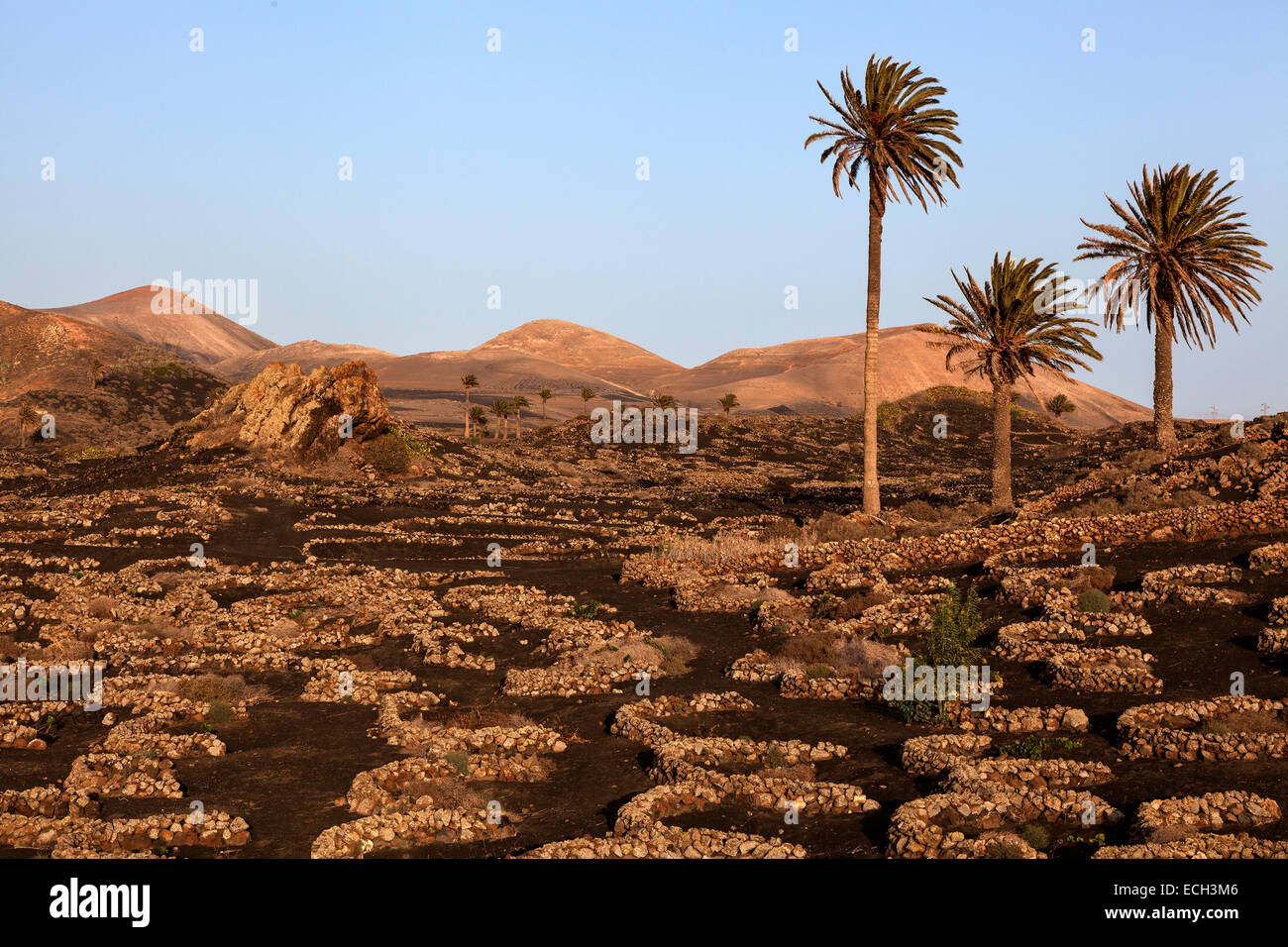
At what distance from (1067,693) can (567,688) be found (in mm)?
10746

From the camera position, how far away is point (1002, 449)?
43.7m

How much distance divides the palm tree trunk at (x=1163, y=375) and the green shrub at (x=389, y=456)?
46.1 m

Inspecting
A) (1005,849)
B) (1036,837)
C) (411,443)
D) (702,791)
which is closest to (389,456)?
(411,443)

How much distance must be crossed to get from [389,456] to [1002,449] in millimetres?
40652


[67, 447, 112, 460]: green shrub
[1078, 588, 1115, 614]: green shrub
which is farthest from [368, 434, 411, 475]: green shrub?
[1078, 588, 1115, 614]: green shrub

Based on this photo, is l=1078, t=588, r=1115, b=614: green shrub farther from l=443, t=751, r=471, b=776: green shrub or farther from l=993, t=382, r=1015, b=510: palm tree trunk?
l=993, t=382, r=1015, b=510: palm tree trunk

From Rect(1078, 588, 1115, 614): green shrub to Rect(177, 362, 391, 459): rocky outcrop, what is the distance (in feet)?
173

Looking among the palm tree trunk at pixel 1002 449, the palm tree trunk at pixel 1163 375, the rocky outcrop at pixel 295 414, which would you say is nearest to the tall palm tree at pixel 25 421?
the rocky outcrop at pixel 295 414

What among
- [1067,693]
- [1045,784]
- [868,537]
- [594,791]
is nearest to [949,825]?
[1045,784]

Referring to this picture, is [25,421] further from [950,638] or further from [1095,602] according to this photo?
[1095,602]

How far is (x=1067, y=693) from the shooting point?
63.1ft

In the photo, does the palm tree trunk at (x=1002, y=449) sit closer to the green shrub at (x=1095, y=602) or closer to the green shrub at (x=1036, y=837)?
the green shrub at (x=1095, y=602)

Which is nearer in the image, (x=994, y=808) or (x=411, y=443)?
(x=994, y=808)
